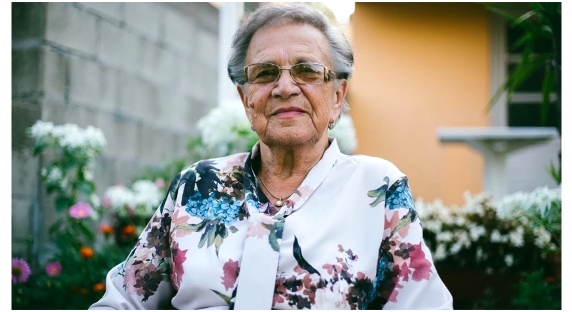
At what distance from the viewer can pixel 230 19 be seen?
5.32 meters

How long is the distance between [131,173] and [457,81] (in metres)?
3.65

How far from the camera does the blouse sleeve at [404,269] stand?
5.39ft

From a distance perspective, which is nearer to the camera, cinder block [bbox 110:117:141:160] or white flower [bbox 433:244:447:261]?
white flower [bbox 433:244:447:261]

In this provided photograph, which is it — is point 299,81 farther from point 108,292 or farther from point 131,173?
point 131,173

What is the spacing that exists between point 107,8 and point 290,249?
2977 mm

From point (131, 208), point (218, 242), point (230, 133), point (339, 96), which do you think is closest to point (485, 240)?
point (230, 133)

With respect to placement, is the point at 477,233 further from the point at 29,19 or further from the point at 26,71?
the point at 29,19

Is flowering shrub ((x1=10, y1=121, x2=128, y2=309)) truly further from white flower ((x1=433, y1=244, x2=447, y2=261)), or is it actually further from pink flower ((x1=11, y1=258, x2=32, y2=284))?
white flower ((x1=433, y1=244, x2=447, y2=261))

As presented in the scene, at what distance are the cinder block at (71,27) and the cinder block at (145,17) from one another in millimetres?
449

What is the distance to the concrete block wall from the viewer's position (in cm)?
346

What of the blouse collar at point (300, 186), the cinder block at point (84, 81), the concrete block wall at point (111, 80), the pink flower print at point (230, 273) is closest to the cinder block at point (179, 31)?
the concrete block wall at point (111, 80)

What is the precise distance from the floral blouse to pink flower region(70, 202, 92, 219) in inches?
61.3

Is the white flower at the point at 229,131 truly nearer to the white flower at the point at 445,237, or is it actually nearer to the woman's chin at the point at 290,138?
the white flower at the point at 445,237

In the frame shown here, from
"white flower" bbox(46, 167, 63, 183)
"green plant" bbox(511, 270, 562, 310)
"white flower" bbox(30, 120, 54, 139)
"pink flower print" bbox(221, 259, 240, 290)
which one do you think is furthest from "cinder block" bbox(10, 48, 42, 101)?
"green plant" bbox(511, 270, 562, 310)
